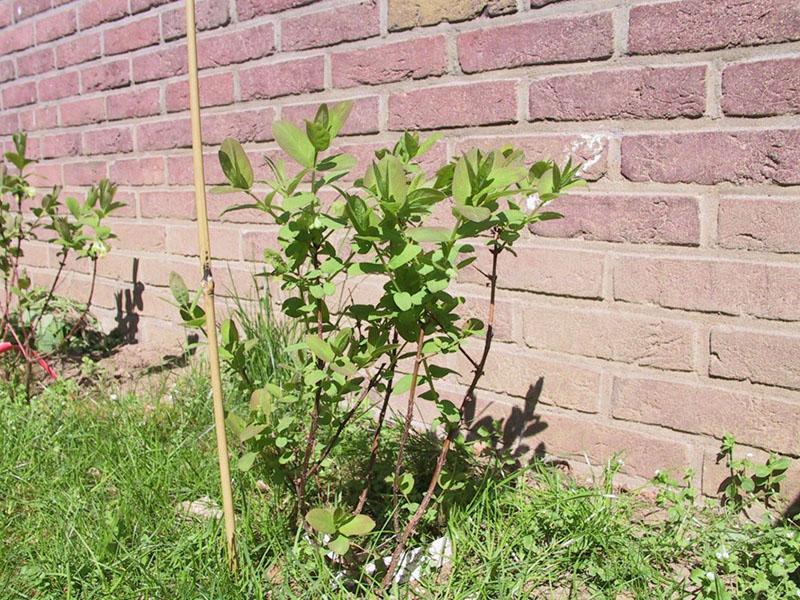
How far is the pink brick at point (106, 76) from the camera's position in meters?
3.43

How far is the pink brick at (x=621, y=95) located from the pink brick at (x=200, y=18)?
1.42m

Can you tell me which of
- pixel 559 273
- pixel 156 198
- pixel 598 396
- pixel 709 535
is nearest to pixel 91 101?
pixel 156 198

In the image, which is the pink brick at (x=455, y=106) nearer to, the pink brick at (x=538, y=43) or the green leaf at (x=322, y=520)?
the pink brick at (x=538, y=43)

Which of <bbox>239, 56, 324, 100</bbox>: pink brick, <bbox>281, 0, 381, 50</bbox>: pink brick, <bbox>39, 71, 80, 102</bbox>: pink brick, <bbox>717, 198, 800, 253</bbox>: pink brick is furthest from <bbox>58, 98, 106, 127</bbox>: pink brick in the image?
<bbox>717, 198, 800, 253</bbox>: pink brick

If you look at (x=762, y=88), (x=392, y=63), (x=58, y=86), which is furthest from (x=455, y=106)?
(x=58, y=86)

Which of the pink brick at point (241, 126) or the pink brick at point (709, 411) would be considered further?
the pink brick at point (241, 126)

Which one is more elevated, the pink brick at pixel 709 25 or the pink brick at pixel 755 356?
the pink brick at pixel 709 25

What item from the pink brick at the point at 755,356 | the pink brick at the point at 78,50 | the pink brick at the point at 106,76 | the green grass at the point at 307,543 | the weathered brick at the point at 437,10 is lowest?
the green grass at the point at 307,543

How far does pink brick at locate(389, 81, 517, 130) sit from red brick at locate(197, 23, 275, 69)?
661 millimetres

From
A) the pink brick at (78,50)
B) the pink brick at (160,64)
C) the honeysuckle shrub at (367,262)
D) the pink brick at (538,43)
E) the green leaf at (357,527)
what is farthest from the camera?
the pink brick at (78,50)

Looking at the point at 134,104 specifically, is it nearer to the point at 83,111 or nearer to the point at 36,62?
the point at 83,111

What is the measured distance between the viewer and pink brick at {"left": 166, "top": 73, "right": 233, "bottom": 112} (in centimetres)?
295

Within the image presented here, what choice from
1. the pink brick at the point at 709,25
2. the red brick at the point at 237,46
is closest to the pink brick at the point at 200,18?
the red brick at the point at 237,46

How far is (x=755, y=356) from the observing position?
1842mm
